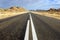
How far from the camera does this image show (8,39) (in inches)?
338

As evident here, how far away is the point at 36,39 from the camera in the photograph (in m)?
8.74

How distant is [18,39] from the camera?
28.6ft

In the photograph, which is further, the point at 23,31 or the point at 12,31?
the point at 23,31

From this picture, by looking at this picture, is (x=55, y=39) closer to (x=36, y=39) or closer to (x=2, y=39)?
(x=36, y=39)

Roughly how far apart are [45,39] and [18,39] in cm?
143

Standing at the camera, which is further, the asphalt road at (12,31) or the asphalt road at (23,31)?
the asphalt road at (23,31)

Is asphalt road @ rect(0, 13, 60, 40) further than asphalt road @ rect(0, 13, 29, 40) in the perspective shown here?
Yes

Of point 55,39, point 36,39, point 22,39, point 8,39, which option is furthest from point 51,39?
point 8,39

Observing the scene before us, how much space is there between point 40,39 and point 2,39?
200cm

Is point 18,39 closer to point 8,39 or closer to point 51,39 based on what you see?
point 8,39

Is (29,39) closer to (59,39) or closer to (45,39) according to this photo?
(45,39)

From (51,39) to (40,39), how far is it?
607mm

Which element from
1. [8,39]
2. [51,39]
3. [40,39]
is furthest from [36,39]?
[8,39]

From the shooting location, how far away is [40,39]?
8.81 meters
